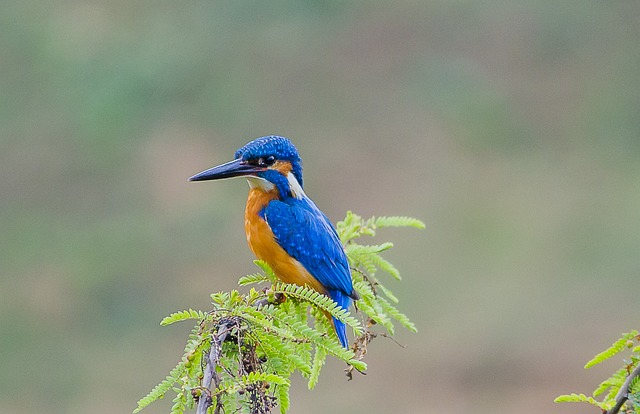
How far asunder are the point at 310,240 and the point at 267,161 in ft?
0.98

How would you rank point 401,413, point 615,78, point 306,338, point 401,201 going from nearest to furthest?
point 306,338 < point 401,413 < point 401,201 < point 615,78

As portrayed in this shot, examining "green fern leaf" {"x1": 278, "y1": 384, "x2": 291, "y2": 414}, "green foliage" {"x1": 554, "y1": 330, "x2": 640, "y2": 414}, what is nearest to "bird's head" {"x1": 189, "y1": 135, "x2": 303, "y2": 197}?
"green fern leaf" {"x1": 278, "y1": 384, "x2": 291, "y2": 414}

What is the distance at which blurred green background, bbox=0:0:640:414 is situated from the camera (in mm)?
7352

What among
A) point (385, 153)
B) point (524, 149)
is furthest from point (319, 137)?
point (524, 149)

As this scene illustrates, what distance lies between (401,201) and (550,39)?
3.86 m

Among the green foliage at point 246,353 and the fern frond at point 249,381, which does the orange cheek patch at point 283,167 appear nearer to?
the green foliage at point 246,353

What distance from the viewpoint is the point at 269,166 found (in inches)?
122

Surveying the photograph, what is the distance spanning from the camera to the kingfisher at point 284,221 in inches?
116

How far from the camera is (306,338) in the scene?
1.95 meters

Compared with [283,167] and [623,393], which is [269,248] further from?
[623,393]

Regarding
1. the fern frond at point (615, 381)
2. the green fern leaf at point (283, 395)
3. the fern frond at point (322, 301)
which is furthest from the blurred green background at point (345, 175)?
the green fern leaf at point (283, 395)

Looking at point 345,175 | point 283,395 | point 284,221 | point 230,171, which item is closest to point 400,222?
point 284,221

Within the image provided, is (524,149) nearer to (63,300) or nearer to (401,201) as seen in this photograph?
(401,201)

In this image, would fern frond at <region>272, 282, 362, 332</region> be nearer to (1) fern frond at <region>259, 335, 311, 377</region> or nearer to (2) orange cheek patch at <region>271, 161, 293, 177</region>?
(1) fern frond at <region>259, 335, 311, 377</region>
